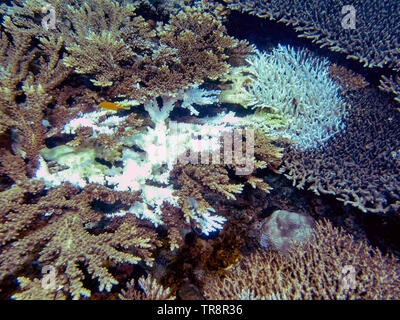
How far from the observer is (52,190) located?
2.10 metres

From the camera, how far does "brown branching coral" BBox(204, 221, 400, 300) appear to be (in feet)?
6.63

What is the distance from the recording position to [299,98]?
9.77ft

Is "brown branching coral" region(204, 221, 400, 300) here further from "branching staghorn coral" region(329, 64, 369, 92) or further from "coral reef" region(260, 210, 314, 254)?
"branching staghorn coral" region(329, 64, 369, 92)

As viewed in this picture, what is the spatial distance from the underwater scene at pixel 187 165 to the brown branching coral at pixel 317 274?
0.05 feet

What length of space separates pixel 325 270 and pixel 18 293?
8.55 ft

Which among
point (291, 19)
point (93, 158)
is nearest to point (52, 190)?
point (93, 158)

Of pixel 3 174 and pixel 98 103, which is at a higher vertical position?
pixel 98 103

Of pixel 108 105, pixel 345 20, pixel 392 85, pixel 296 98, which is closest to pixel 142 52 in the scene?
pixel 108 105

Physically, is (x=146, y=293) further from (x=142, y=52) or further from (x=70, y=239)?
(x=142, y=52)

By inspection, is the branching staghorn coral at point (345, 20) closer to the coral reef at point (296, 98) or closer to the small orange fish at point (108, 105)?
the coral reef at point (296, 98)

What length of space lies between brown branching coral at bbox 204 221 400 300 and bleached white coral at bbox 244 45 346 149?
1143mm

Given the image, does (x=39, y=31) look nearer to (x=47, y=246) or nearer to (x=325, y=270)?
(x=47, y=246)

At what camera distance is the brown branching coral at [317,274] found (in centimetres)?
202

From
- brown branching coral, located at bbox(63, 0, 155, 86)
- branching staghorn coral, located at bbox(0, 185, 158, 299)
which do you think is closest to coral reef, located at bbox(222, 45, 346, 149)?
brown branching coral, located at bbox(63, 0, 155, 86)
